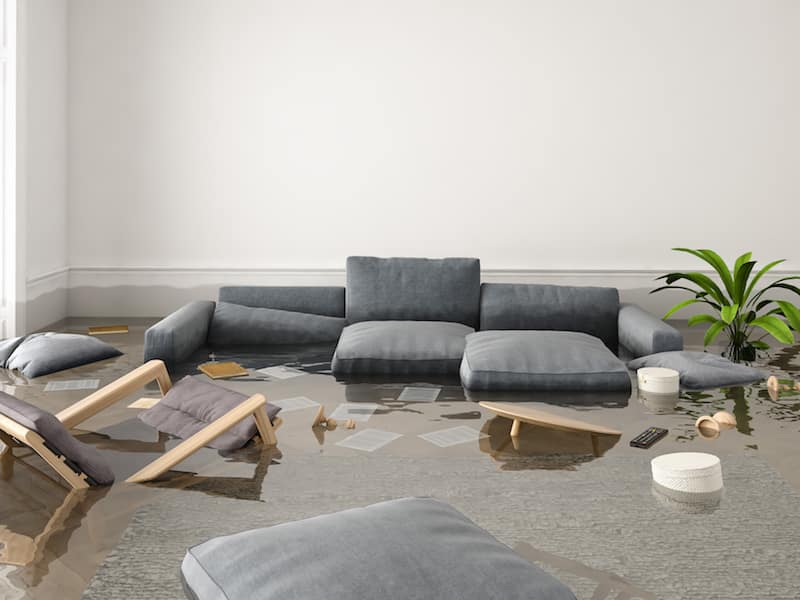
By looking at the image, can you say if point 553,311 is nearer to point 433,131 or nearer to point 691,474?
point 433,131

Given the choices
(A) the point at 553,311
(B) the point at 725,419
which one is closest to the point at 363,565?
(B) the point at 725,419

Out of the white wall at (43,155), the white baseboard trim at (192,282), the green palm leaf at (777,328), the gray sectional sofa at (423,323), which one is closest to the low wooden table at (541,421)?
the gray sectional sofa at (423,323)

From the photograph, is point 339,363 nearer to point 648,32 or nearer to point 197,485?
point 197,485

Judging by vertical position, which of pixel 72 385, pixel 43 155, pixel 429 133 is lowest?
pixel 72 385

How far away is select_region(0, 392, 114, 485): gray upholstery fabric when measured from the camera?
278 cm

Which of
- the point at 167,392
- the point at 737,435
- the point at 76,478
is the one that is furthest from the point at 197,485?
the point at 737,435

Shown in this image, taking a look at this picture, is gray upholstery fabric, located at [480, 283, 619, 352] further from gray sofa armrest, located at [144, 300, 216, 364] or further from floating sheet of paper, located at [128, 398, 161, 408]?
floating sheet of paper, located at [128, 398, 161, 408]

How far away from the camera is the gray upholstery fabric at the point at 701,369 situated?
4297mm

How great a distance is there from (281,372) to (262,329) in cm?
76

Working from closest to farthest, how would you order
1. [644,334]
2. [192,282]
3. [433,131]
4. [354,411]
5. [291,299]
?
[354,411]
[644,334]
[291,299]
[433,131]
[192,282]

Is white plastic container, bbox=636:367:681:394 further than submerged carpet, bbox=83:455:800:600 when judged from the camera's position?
Yes

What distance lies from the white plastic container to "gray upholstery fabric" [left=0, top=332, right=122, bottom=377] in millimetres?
2976

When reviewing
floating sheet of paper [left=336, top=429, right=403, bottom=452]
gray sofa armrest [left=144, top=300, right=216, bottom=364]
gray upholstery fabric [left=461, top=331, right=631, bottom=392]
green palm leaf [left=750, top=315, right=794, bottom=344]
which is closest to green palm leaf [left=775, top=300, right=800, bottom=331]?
green palm leaf [left=750, top=315, right=794, bottom=344]

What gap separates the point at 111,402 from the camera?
3484mm
